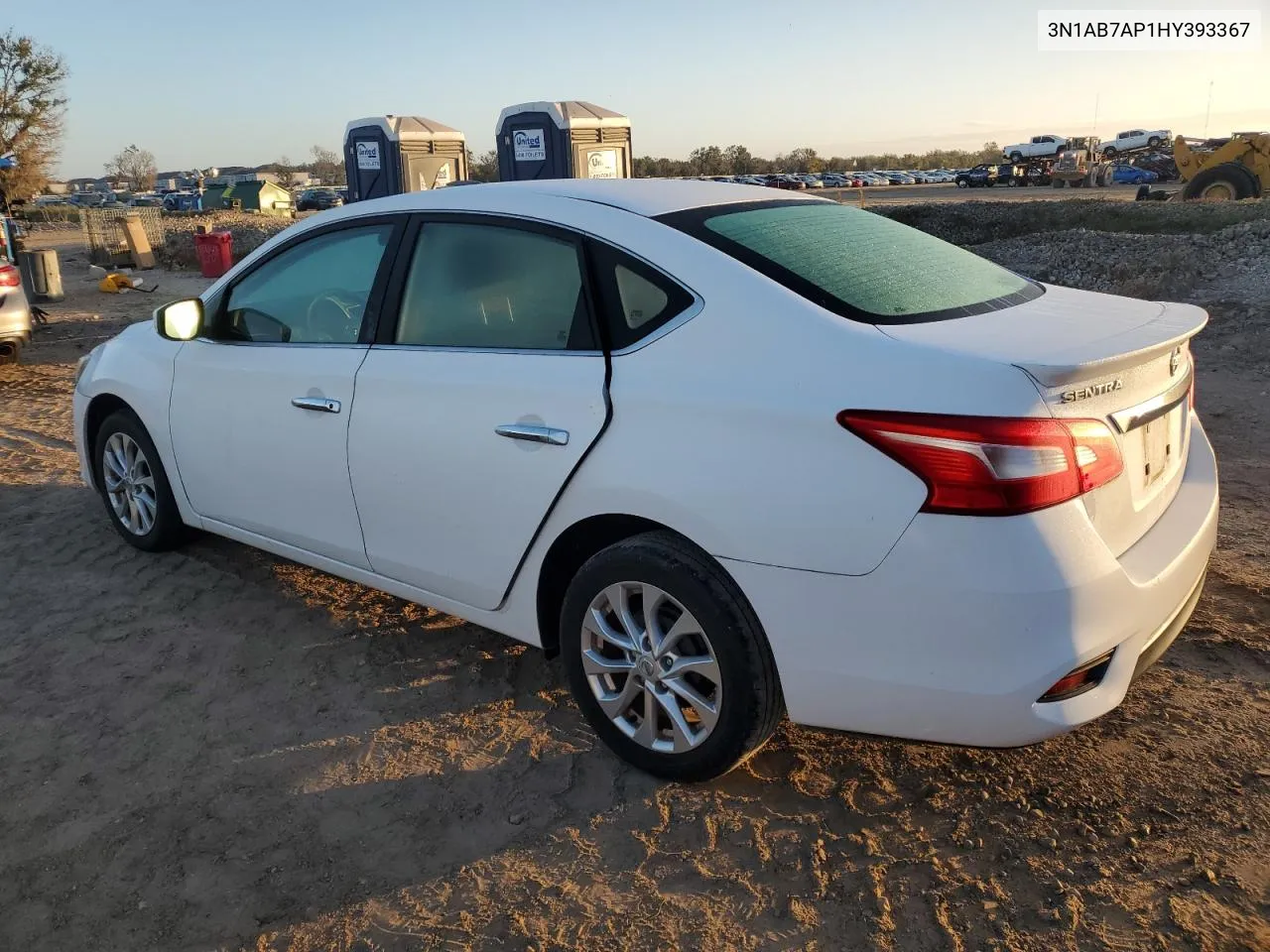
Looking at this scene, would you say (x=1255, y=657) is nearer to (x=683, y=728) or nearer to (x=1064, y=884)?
(x=1064, y=884)

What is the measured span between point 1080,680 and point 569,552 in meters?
1.43

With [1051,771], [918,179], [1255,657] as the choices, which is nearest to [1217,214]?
[1255,657]

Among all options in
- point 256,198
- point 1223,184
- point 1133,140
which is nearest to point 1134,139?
point 1133,140

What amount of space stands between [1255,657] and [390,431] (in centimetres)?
310

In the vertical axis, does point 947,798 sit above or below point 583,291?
below

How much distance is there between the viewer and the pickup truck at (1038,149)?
58.4 meters

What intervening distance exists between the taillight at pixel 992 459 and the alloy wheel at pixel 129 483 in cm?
364

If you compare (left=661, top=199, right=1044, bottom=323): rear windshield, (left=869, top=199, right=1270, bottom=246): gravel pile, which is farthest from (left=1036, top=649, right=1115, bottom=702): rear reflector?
(left=869, top=199, right=1270, bottom=246): gravel pile

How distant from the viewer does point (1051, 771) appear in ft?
9.39

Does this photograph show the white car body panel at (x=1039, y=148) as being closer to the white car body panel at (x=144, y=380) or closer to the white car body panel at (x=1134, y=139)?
the white car body panel at (x=1134, y=139)

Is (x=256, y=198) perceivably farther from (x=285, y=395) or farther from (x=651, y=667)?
(x=651, y=667)

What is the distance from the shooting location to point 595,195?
3.11 metres

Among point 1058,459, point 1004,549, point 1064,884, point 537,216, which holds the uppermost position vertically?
point 537,216

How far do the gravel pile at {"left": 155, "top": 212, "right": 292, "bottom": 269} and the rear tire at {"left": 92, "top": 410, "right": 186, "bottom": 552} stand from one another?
15.1 m
